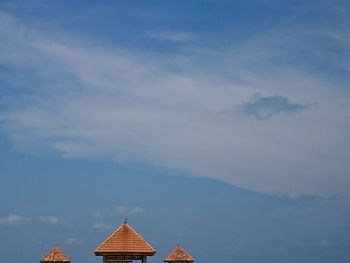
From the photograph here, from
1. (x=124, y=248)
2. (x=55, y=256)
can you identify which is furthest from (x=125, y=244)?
(x=55, y=256)

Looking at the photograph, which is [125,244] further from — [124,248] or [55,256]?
[55,256]

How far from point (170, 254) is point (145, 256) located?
6.56 meters

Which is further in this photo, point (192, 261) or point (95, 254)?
point (192, 261)

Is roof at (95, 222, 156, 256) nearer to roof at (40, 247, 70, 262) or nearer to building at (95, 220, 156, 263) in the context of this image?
building at (95, 220, 156, 263)

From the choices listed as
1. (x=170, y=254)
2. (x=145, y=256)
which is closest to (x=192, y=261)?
(x=170, y=254)

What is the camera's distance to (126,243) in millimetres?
38688

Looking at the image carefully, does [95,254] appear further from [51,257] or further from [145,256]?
[51,257]

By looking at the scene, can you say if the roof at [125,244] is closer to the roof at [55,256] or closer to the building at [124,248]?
the building at [124,248]

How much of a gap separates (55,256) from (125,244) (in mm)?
8475

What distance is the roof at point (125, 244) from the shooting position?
3834 cm

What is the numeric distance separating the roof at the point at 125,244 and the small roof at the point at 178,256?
6.54 meters

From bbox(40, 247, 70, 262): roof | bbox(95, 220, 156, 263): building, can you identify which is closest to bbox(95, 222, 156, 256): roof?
bbox(95, 220, 156, 263): building

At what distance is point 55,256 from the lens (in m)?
44.8

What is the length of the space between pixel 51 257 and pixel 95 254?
25.3 ft
